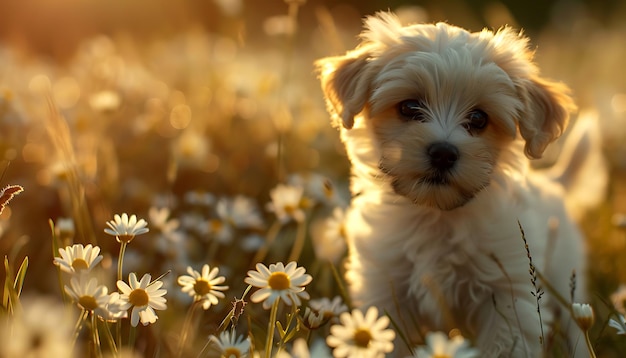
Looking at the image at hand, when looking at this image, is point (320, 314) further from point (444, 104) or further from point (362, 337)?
point (444, 104)

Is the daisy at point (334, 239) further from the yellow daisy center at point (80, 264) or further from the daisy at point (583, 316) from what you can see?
the daisy at point (583, 316)

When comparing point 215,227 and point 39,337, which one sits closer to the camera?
point 39,337

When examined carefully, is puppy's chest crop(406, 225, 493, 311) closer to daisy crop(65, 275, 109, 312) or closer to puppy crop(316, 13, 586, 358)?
puppy crop(316, 13, 586, 358)

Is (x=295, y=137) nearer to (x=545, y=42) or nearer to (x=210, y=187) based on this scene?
(x=210, y=187)

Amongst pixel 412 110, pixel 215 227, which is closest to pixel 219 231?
pixel 215 227

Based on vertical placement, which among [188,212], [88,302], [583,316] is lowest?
[188,212]

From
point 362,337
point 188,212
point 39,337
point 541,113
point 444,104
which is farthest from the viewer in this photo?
point 188,212
